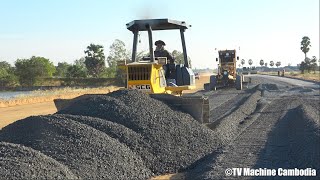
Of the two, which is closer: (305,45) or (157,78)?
(157,78)

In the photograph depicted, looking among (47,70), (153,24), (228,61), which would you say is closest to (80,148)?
(153,24)

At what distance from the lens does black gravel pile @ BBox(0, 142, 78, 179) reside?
19.9ft

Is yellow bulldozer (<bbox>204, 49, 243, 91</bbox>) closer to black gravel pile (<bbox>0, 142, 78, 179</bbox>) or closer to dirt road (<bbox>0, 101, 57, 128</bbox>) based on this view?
dirt road (<bbox>0, 101, 57, 128</bbox>)

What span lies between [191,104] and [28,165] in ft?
18.2

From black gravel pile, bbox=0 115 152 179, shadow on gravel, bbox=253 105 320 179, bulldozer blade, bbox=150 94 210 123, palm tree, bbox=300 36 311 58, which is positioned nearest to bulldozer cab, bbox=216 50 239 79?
shadow on gravel, bbox=253 105 320 179

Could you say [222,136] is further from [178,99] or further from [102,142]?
[102,142]

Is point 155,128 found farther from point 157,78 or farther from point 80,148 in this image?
point 157,78

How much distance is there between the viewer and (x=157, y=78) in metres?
11.8

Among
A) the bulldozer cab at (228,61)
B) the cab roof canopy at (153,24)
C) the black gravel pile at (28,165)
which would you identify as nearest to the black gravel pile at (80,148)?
the black gravel pile at (28,165)

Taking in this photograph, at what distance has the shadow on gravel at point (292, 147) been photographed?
325 inches

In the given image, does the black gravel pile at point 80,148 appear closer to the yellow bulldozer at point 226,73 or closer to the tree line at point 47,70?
the yellow bulldozer at point 226,73

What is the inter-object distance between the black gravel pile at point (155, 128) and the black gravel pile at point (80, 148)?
55 cm

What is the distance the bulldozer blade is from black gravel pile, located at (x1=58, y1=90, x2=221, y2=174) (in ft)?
1.15

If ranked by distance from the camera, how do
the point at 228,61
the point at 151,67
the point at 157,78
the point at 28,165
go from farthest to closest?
the point at 228,61, the point at 157,78, the point at 151,67, the point at 28,165
